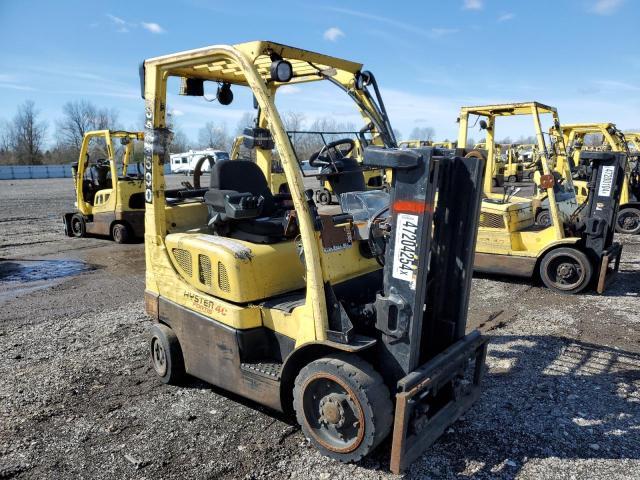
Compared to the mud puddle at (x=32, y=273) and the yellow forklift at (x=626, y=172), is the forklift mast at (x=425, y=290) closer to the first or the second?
the mud puddle at (x=32, y=273)

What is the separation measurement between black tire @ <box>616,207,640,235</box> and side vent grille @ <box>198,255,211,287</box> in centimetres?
1203

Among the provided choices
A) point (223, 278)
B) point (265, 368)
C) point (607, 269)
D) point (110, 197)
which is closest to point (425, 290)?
point (265, 368)

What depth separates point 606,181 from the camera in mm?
7605

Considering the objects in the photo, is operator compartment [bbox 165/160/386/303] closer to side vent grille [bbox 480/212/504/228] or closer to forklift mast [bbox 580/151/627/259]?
side vent grille [bbox 480/212/504/228]

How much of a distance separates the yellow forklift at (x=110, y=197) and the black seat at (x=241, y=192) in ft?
26.5

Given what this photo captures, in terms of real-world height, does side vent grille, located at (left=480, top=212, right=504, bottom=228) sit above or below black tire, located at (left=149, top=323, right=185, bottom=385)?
above

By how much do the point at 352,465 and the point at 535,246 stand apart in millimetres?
5753

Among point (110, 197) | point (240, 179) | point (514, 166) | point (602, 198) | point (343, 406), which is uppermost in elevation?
point (514, 166)

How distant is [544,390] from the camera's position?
14.0 feet

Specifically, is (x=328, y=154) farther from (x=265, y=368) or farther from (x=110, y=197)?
(x=110, y=197)

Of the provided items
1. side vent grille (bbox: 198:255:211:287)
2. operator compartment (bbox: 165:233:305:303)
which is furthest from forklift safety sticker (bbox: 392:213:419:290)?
side vent grille (bbox: 198:255:211:287)

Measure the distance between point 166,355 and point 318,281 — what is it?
1.98 m

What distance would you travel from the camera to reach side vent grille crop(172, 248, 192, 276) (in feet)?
13.4

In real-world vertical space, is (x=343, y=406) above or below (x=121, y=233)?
above
